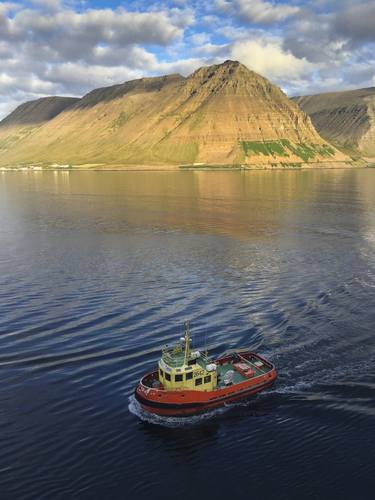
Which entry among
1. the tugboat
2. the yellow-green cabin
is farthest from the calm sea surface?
the yellow-green cabin

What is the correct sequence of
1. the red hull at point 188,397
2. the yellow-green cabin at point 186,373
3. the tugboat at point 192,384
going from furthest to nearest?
the yellow-green cabin at point 186,373 → the tugboat at point 192,384 → the red hull at point 188,397

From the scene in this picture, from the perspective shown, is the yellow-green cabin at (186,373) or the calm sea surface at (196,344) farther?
the yellow-green cabin at (186,373)

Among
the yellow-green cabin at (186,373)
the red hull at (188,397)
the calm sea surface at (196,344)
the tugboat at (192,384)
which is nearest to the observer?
the calm sea surface at (196,344)

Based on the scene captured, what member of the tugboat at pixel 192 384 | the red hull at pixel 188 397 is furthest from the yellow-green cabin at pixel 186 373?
the red hull at pixel 188 397

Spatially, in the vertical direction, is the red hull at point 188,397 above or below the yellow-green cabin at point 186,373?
below

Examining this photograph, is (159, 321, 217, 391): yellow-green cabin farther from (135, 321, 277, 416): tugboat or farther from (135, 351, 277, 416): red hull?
(135, 351, 277, 416): red hull

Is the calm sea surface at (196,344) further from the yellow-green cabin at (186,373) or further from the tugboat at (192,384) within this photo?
the yellow-green cabin at (186,373)

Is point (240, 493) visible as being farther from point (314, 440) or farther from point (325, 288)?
point (325, 288)
